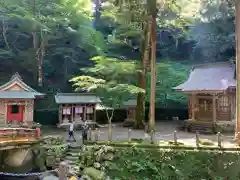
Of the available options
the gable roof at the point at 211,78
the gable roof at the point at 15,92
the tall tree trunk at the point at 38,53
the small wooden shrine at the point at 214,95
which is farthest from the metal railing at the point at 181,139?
the tall tree trunk at the point at 38,53

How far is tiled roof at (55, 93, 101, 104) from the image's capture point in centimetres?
2450

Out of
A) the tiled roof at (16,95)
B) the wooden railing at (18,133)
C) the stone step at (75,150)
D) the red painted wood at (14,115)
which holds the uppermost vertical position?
the tiled roof at (16,95)

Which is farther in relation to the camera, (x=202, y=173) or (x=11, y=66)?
(x=11, y=66)

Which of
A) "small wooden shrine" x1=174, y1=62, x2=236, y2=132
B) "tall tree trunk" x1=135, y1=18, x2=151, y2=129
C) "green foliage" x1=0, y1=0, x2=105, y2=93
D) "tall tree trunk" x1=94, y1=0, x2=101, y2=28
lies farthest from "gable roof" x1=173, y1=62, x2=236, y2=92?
"tall tree trunk" x1=94, y1=0, x2=101, y2=28

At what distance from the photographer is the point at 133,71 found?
64.9 feet

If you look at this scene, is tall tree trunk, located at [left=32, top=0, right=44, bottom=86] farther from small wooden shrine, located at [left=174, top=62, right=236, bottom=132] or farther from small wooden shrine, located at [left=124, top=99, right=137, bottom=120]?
small wooden shrine, located at [left=174, top=62, right=236, bottom=132]

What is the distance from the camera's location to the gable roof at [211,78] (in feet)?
72.4

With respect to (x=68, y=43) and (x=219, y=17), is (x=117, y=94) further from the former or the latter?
(x=219, y=17)

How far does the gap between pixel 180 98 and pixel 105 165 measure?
19569 mm

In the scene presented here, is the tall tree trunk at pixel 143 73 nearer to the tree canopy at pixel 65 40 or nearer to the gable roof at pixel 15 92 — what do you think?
the tree canopy at pixel 65 40

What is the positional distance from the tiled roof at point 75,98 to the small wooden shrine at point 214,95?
874 centimetres

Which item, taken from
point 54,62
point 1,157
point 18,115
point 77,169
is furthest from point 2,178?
point 54,62

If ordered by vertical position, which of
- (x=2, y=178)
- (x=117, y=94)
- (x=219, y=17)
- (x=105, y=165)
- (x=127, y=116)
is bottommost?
(x=2, y=178)

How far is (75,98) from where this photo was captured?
25094 mm
